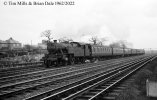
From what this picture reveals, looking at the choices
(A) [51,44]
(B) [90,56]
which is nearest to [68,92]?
(A) [51,44]

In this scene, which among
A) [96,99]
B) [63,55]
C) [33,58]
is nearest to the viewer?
[96,99]

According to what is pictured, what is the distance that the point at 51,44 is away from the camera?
2378 cm

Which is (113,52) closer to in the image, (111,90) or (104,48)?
(104,48)

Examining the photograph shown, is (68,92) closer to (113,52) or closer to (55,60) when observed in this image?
(55,60)

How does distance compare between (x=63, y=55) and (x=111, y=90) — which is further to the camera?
(x=63, y=55)

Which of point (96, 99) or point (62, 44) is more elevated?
point (62, 44)

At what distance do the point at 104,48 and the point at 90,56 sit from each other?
316 inches

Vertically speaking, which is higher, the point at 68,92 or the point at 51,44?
the point at 51,44

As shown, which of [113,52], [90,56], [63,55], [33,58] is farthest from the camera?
[113,52]

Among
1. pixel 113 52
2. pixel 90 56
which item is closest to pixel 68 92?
pixel 90 56

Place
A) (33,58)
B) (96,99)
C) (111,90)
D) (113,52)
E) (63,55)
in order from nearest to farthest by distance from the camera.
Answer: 1. (96,99)
2. (111,90)
3. (63,55)
4. (33,58)
5. (113,52)

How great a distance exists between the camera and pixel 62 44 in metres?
23.4

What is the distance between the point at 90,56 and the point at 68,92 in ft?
72.2

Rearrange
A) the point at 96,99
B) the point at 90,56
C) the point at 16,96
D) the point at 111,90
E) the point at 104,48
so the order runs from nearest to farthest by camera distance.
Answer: the point at 96,99, the point at 16,96, the point at 111,90, the point at 90,56, the point at 104,48
